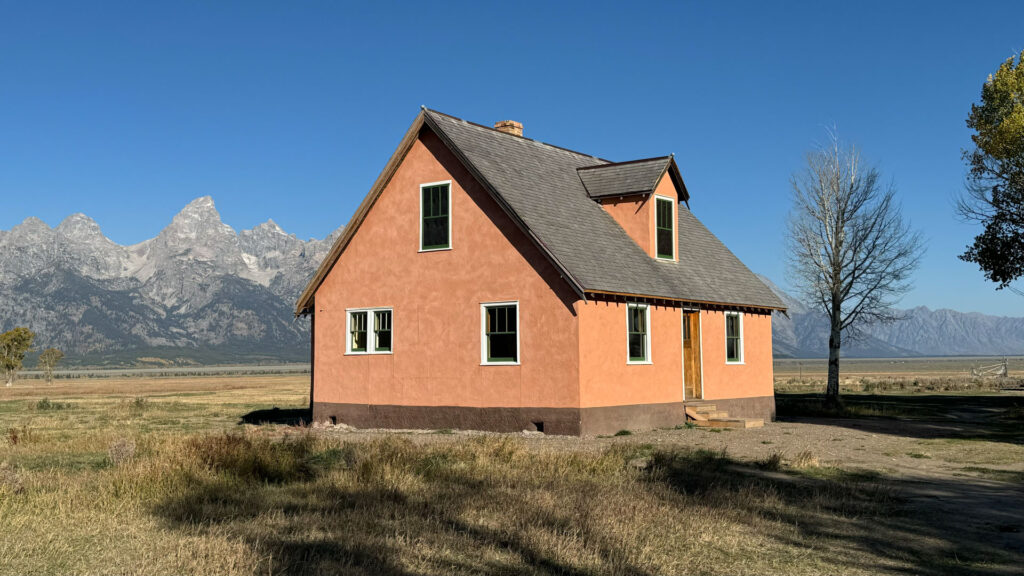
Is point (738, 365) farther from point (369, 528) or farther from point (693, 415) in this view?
point (369, 528)

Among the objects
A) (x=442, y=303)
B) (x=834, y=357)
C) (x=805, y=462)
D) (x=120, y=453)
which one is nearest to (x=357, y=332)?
(x=442, y=303)

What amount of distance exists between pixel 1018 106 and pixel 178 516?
2462cm

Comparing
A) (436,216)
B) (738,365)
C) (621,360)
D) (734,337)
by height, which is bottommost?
(738,365)

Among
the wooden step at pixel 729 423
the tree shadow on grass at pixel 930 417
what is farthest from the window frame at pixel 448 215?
the tree shadow on grass at pixel 930 417

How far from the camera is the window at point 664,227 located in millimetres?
27859

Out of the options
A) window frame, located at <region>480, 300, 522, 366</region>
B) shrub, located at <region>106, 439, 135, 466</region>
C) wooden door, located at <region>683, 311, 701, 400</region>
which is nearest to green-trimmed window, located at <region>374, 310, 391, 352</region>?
window frame, located at <region>480, 300, 522, 366</region>

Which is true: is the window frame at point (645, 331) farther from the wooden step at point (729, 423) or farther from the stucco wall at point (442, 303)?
the wooden step at point (729, 423)

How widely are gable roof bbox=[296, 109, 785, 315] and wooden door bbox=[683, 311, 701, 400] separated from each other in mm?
834

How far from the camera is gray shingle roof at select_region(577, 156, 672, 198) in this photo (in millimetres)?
27203

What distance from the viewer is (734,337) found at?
2977 centimetres

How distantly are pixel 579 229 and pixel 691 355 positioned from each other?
531 cm

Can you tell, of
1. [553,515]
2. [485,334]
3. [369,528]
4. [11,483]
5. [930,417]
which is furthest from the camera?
[930,417]

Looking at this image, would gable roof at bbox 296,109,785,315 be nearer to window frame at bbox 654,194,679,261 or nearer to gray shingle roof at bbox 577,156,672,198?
gray shingle roof at bbox 577,156,672,198

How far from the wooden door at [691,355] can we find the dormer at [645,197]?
1.87 metres
